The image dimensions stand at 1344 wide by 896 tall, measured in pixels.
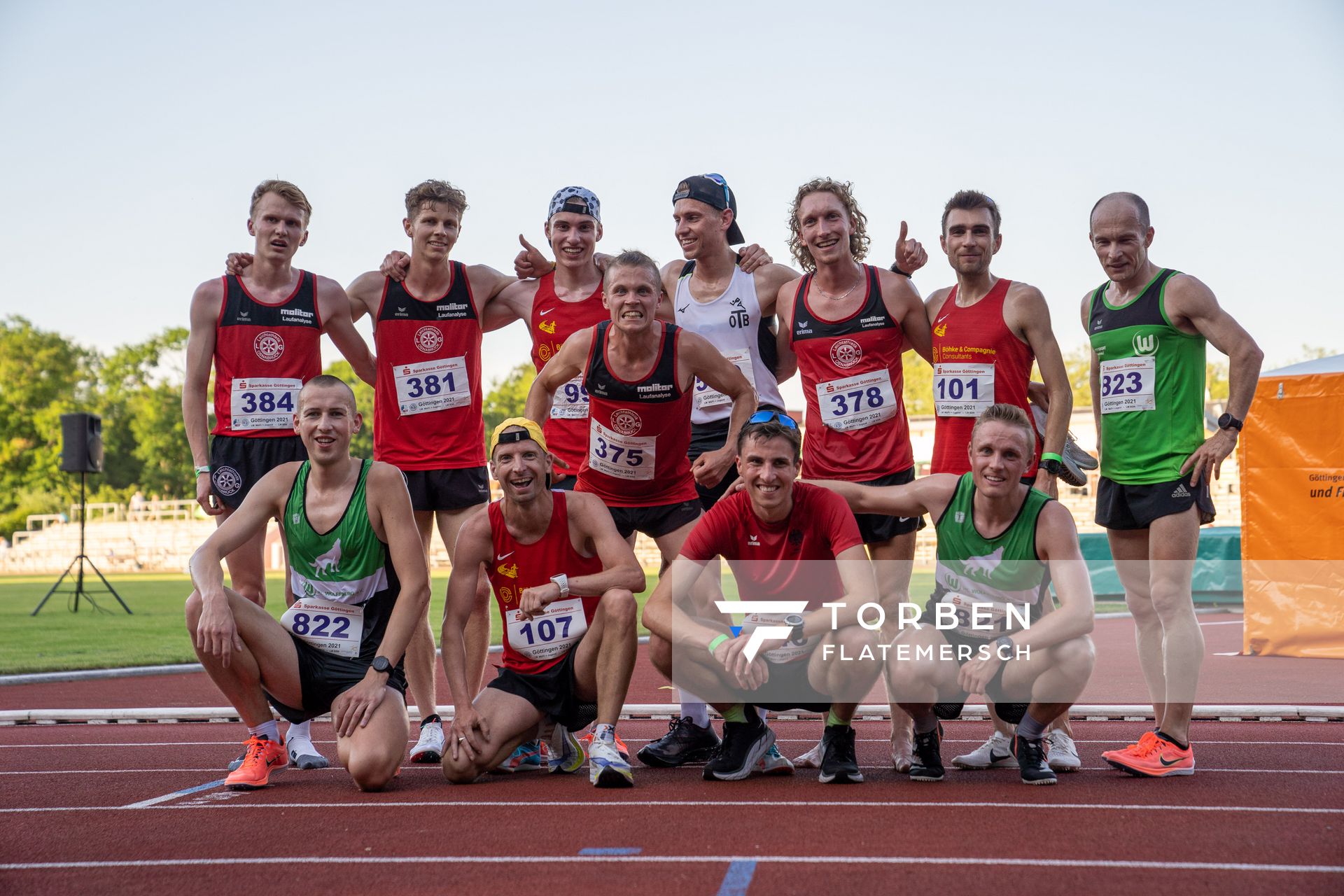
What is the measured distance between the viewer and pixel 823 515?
14.6ft

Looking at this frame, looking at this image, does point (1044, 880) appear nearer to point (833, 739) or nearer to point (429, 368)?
point (833, 739)

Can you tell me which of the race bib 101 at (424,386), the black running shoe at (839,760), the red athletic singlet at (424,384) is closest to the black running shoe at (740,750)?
the black running shoe at (839,760)

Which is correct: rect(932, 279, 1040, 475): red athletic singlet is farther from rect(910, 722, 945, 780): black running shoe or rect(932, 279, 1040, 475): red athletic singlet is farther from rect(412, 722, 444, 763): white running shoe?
rect(412, 722, 444, 763): white running shoe

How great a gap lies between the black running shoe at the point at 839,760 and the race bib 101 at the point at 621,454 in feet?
4.31

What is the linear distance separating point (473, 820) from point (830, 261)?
2.66 metres

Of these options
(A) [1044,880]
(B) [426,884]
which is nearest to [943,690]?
(A) [1044,880]

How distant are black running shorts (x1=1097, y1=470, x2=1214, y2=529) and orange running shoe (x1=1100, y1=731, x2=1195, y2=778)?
0.80m

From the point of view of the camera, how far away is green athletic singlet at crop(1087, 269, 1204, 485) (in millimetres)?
4590

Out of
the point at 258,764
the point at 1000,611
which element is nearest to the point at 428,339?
the point at 258,764

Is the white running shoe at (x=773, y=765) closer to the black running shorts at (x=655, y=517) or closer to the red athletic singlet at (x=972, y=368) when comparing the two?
the black running shorts at (x=655, y=517)

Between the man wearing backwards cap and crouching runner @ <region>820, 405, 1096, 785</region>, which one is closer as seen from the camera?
crouching runner @ <region>820, 405, 1096, 785</region>

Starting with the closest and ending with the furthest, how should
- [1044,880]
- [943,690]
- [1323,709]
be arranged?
[1044,880] < [943,690] < [1323,709]

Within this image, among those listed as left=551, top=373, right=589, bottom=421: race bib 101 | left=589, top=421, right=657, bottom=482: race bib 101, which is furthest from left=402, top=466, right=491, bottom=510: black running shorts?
left=589, top=421, right=657, bottom=482: race bib 101

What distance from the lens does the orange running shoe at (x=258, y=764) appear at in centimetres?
445
